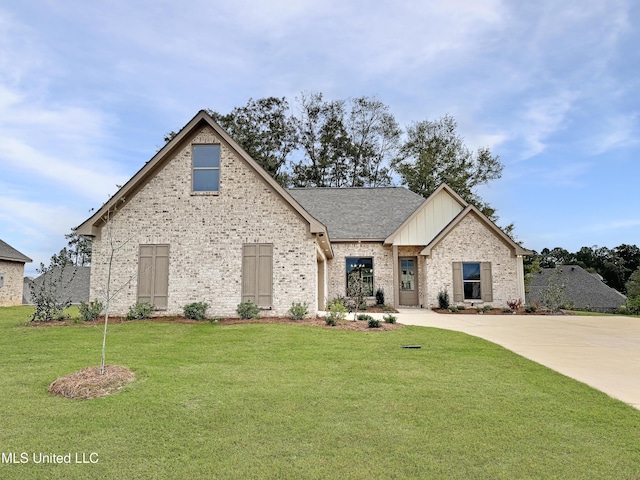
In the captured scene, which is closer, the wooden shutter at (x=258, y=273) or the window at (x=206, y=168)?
the wooden shutter at (x=258, y=273)

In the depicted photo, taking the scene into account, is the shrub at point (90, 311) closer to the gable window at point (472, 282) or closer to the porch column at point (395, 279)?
the porch column at point (395, 279)

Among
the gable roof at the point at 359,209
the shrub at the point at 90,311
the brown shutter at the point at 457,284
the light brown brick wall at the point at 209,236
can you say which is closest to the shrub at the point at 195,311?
the light brown brick wall at the point at 209,236

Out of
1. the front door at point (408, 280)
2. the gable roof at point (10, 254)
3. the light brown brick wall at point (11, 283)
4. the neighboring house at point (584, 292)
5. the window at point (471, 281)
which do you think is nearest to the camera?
the window at point (471, 281)

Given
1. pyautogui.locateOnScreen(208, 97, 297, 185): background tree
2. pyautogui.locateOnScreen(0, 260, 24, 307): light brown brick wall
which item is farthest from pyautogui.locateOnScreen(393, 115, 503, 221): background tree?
pyautogui.locateOnScreen(0, 260, 24, 307): light brown brick wall

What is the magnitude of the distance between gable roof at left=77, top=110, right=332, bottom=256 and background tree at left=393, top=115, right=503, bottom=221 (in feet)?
77.5

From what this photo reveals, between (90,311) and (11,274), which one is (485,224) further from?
(11,274)

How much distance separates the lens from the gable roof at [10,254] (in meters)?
26.9

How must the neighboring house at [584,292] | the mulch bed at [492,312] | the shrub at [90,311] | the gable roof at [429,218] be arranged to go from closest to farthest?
the shrub at [90,311] → the mulch bed at [492,312] → the gable roof at [429,218] → the neighboring house at [584,292]

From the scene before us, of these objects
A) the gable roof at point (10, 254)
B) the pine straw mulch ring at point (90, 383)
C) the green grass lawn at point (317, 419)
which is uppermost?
the gable roof at point (10, 254)

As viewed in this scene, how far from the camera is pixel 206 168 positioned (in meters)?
14.5

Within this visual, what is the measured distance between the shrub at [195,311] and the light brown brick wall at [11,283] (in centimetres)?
2146

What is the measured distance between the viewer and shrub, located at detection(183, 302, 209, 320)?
1342cm

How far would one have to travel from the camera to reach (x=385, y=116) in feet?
129

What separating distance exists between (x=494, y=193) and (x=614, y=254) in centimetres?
3666
